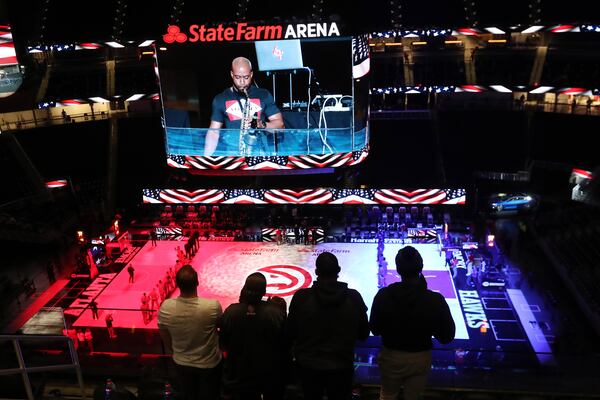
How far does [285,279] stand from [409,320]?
11683mm

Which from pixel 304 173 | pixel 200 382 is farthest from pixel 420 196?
pixel 200 382

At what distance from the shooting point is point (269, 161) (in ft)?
61.2

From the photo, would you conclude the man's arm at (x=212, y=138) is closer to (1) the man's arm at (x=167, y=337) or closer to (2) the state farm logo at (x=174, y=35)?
(2) the state farm logo at (x=174, y=35)

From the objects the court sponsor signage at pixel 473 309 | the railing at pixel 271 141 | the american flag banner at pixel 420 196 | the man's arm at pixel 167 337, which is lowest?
the court sponsor signage at pixel 473 309

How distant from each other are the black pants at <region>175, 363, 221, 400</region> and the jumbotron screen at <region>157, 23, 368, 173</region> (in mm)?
13095

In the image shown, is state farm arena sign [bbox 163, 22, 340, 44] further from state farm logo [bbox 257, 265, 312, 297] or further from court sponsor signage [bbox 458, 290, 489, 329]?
court sponsor signage [bbox 458, 290, 489, 329]

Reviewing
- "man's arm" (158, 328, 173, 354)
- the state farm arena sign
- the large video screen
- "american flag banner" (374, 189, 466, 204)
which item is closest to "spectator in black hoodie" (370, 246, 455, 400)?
"man's arm" (158, 328, 173, 354)

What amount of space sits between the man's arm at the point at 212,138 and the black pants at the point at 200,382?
13368 mm

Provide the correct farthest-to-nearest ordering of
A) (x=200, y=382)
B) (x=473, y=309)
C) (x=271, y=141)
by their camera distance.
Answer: (x=271, y=141)
(x=473, y=309)
(x=200, y=382)

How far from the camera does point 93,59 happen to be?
27953 mm

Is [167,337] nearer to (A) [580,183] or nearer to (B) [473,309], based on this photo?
(B) [473,309]

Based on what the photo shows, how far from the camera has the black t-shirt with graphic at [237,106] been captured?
1734cm

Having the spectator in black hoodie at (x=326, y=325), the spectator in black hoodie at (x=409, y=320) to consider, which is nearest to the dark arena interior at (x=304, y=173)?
the spectator in black hoodie at (x=326, y=325)

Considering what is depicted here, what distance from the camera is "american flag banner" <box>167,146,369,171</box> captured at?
60.9 feet
